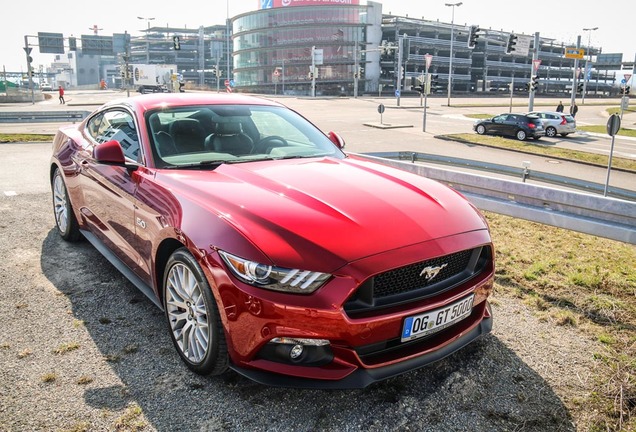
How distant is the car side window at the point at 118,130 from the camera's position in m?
3.89

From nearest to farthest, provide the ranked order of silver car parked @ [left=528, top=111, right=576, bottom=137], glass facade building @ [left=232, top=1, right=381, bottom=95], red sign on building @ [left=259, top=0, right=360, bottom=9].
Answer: silver car parked @ [left=528, top=111, right=576, bottom=137]
glass facade building @ [left=232, top=1, right=381, bottom=95]
red sign on building @ [left=259, top=0, right=360, bottom=9]

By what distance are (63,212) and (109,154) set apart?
237cm

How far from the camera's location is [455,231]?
294 centimetres

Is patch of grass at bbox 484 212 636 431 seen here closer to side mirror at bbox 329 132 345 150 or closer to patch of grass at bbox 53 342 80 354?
side mirror at bbox 329 132 345 150

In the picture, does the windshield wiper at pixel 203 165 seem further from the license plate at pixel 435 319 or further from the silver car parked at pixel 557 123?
the silver car parked at pixel 557 123

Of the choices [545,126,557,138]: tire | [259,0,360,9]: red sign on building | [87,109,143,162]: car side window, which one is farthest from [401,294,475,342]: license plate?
[259,0,360,9]: red sign on building

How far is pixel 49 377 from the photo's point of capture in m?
3.04

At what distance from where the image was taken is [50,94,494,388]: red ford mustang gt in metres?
2.50

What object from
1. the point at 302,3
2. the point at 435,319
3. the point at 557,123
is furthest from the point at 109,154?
the point at 302,3

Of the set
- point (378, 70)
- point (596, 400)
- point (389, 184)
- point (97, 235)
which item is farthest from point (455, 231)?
point (378, 70)

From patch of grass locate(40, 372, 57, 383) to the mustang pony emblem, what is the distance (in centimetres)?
229

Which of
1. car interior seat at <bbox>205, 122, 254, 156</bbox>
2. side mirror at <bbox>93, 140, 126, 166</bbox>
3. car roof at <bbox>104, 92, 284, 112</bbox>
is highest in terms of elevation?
car roof at <bbox>104, 92, 284, 112</bbox>

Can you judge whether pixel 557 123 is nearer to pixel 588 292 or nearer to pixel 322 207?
pixel 588 292

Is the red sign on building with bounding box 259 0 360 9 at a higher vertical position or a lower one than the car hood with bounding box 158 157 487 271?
higher
